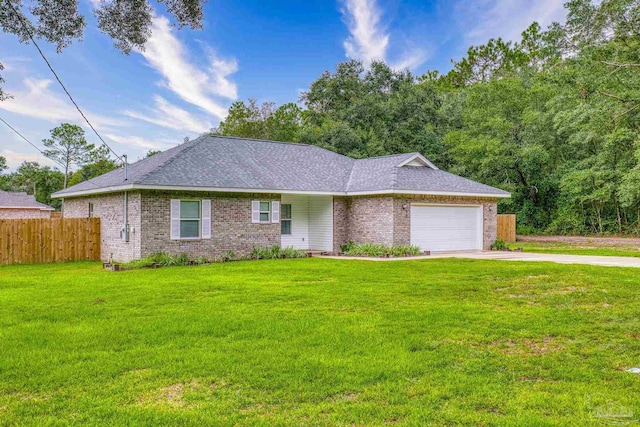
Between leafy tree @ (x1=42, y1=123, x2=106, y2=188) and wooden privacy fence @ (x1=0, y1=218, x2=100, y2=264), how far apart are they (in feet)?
138

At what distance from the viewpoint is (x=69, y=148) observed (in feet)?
189

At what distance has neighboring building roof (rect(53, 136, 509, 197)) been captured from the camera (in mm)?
17219

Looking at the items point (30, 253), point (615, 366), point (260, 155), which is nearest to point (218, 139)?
point (260, 155)

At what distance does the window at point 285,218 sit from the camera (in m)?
20.5

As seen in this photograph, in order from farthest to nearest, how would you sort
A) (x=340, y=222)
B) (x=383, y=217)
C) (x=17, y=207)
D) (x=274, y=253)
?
(x=17, y=207)
(x=340, y=222)
(x=383, y=217)
(x=274, y=253)

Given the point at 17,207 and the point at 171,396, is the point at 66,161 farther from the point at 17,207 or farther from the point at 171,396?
the point at 171,396

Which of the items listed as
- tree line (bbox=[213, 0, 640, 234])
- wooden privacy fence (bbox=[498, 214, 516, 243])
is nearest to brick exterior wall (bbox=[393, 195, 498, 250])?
tree line (bbox=[213, 0, 640, 234])

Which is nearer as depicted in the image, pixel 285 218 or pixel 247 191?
pixel 247 191

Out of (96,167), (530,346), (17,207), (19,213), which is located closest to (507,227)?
(530,346)

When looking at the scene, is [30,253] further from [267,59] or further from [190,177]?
[267,59]

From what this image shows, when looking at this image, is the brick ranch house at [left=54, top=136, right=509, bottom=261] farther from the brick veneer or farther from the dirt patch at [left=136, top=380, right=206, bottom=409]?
the dirt patch at [left=136, top=380, right=206, bottom=409]

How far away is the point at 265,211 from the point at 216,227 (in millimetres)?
2130

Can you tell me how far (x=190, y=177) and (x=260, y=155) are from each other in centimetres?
514

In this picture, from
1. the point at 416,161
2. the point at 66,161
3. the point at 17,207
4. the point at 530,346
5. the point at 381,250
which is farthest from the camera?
the point at 66,161
